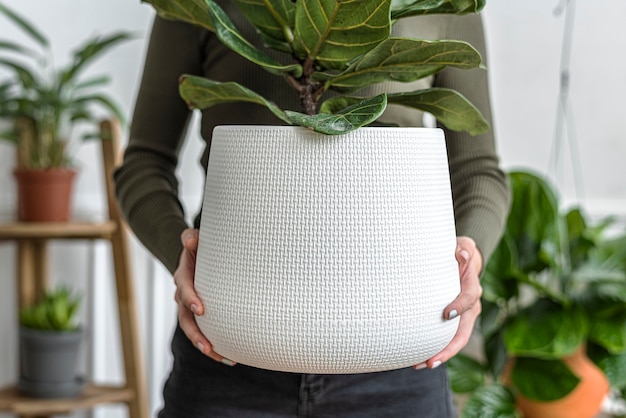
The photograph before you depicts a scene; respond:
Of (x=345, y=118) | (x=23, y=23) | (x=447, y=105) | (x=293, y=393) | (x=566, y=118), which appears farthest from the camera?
(x=566, y=118)

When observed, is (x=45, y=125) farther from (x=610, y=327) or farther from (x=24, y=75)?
(x=610, y=327)

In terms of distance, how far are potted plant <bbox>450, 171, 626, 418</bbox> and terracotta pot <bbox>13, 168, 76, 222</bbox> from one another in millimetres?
1003

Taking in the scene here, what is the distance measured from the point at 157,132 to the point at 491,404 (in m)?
1.12

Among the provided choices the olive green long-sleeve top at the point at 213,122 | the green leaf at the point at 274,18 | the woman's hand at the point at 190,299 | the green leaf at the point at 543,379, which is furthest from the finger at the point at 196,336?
the green leaf at the point at 543,379

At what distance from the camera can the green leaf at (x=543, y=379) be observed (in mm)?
1834

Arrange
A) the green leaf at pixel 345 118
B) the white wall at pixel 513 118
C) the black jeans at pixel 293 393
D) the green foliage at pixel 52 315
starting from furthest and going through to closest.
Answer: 1. the white wall at pixel 513 118
2. the green foliage at pixel 52 315
3. the black jeans at pixel 293 393
4. the green leaf at pixel 345 118

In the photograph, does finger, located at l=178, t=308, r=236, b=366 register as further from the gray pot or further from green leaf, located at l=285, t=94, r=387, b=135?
the gray pot

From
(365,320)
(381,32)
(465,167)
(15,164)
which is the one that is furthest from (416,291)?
(15,164)

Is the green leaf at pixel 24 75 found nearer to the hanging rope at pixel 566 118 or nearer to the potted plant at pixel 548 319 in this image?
the potted plant at pixel 548 319

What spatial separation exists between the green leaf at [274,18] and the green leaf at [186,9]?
0.12ft

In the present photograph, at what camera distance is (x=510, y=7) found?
222cm

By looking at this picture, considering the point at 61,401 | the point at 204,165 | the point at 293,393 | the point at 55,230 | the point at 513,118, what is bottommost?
the point at 61,401

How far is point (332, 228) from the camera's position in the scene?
0.66 metres

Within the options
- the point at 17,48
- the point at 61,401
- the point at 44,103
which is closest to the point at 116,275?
the point at 61,401
